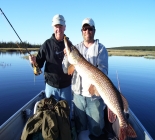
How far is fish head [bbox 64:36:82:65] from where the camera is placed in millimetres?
2814

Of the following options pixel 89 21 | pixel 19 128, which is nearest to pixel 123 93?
pixel 19 128

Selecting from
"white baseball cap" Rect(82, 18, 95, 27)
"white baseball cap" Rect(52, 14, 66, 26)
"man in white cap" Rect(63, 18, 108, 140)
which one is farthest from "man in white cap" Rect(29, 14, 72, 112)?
"white baseball cap" Rect(82, 18, 95, 27)

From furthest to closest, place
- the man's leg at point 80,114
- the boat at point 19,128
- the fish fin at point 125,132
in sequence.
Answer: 1. the man's leg at point 80,114
2. the boat at point 19,128
3. the fish fin at point 125,132

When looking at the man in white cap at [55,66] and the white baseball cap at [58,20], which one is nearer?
the white baseball cap at [58,20]

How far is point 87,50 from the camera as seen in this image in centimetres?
293

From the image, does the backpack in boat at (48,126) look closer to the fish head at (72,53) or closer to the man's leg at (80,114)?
the man's leg at (80,114)

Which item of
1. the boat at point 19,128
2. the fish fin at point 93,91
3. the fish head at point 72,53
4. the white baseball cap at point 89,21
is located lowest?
the boat at point 19,128

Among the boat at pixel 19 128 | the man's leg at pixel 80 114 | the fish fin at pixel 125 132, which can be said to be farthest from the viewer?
the man's leg at pixel 80 114

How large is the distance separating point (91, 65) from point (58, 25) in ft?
3.34

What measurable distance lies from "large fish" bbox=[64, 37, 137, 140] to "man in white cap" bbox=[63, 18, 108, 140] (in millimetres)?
146

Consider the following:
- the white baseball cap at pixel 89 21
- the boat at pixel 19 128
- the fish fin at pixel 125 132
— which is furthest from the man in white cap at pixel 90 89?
the fish fin at pixel 125 132

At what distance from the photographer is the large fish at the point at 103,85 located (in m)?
2.53

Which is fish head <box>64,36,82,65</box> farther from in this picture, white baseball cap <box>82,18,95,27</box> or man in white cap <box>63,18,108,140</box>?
white baseball cap <box>82,18,95,27</box>

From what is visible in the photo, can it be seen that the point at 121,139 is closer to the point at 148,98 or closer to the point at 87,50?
the point at 87,50
